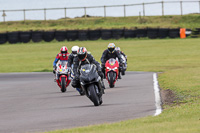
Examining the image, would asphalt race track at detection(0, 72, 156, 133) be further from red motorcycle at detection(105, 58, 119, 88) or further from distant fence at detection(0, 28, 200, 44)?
distant fence at detection(0, 28, 200, 44)

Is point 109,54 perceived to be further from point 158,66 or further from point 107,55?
point 158,66

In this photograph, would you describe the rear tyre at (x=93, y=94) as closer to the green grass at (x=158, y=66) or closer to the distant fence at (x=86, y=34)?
the green grass at (x=158, y=66)

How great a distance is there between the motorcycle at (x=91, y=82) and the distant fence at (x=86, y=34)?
37909 millimetres

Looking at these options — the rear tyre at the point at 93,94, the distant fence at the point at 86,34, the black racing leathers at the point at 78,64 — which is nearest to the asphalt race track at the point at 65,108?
the rear tyre at the point at 93,94

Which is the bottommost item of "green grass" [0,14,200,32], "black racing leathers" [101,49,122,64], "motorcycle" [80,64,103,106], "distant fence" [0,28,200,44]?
"motorcycle" [80,64,103,106]

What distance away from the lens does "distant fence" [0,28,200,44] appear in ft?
167

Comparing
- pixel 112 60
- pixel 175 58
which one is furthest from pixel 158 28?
pixel 112 60

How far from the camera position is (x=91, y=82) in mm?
12852

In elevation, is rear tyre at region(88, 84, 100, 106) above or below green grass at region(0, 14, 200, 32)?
below

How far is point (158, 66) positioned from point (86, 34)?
1938 cm

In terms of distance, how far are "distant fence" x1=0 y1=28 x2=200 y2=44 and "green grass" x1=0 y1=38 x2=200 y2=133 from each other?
50 centimetres

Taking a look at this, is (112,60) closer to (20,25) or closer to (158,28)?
A: (158,28)

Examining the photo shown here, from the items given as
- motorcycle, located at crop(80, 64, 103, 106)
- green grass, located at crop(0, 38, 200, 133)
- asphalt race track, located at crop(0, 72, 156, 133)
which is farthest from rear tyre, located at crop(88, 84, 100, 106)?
green grass, located at crop(0, 38, 200, 133)

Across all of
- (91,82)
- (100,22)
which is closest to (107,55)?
(91,82)
